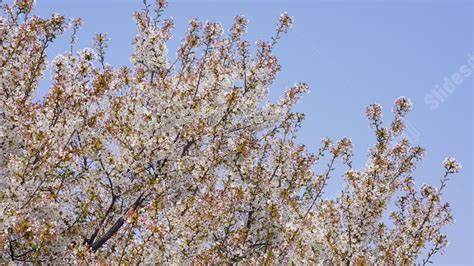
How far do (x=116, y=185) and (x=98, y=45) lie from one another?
633 centimetres

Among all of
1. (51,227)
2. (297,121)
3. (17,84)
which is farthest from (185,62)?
(51,227)

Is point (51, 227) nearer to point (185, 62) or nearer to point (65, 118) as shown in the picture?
point (65, 118)

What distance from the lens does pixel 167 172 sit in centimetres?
1323

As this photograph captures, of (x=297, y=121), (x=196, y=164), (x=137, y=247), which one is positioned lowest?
(x=137, y=247)

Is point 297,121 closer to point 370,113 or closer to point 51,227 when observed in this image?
point 370,113

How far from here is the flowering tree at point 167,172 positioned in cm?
1125

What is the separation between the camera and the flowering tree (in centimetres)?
1125

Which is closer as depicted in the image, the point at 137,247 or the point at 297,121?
the point at 137,247

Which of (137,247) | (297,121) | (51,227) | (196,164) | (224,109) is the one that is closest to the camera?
(137,247)

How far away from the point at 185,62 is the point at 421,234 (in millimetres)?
8884

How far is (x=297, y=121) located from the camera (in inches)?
665

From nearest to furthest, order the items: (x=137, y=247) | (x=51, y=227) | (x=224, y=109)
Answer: (x=137, y=247), (x=51, y=227), (x=224, y=109)

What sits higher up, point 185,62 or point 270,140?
point 185,62

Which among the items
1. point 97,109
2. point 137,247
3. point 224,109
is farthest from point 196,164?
point 137,247
